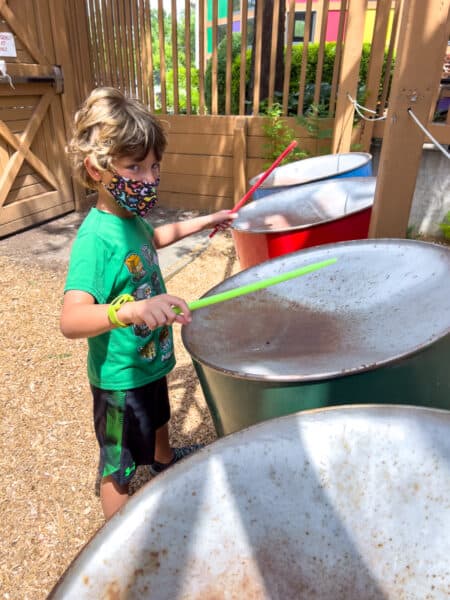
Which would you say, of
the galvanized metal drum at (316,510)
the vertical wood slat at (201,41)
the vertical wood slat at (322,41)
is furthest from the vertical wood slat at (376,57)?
the galvanized metal drum at (316,510)

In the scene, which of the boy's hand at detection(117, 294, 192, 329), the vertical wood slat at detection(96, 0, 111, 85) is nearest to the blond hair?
the boy's hand at detection(117, 294, 192, 329)

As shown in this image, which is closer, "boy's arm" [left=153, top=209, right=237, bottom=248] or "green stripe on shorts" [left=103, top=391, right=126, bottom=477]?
"green stripe on shorts" [left=103, top=391, right=126, bottom=477]

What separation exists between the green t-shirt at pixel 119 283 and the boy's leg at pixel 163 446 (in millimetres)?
381

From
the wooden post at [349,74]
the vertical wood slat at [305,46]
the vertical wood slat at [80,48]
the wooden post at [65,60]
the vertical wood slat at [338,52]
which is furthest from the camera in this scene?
the vertical wood slat at [80,48]

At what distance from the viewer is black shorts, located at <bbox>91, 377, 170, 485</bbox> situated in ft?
4.22

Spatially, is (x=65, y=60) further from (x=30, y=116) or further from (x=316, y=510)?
(x=316, y=510)

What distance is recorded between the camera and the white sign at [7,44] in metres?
4.00

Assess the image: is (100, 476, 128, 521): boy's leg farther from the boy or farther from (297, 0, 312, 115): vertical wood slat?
(297, 0, 312, 115): vertical wood slat

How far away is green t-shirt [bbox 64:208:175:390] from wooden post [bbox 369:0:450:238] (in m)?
0.80

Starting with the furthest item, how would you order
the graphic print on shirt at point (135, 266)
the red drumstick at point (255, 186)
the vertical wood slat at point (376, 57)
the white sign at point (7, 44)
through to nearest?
the white sign at point (7, 44)
the vertical wood slat at point (376, 57)
the red drumstick at point (255, 186)
the graphic print on shirt at point (135, 266)

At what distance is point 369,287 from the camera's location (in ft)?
4.53

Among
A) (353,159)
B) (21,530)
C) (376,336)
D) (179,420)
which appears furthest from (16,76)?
(376,336)

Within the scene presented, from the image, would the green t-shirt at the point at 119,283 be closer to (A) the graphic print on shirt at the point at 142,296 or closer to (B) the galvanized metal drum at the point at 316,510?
(A) the graphic print on shirt at the point at 142,296

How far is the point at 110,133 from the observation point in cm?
114
